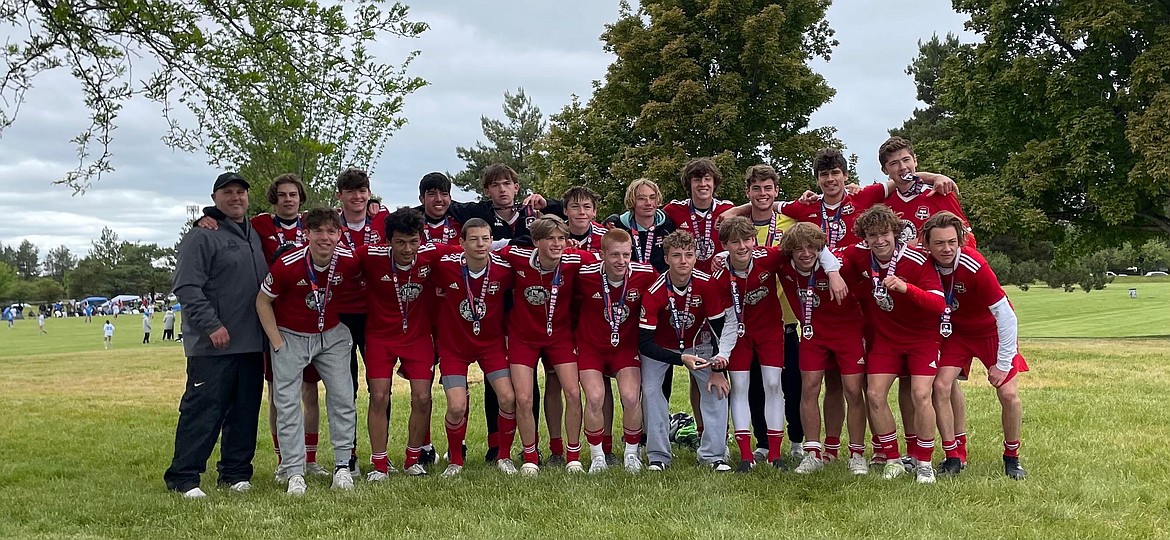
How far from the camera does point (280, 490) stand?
6.05 metres

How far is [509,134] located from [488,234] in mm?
48319

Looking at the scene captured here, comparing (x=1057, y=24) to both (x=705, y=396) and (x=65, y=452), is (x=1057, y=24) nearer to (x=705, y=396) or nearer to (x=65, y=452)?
(x=705, y=396)

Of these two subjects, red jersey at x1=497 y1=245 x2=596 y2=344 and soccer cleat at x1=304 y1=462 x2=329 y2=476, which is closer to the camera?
red jersey at x1=497 y1=245 x2=596 y2=344

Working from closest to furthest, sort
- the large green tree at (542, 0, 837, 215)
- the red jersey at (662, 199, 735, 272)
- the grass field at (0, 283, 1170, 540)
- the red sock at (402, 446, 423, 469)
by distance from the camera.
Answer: the grass field at (0, 283, 1170, 540) → the red sock at (402, 446, 423, 469) → the red jersey at (662, 199, 735, 272) → the large green tree at (542, 0, 837, 215)

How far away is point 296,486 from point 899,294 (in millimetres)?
4349

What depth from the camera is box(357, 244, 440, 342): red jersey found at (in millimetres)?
6176

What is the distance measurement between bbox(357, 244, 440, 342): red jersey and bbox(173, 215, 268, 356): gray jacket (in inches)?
31.5

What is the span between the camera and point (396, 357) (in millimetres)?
6367

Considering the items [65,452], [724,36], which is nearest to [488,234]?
[65,452]

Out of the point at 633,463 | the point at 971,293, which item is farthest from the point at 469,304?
the point at 971,293

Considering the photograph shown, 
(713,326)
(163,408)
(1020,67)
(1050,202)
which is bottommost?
(163,408)

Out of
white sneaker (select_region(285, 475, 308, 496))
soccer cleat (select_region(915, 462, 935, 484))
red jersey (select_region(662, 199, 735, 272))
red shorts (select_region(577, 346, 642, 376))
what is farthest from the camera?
red jersey (select_region(662, 199, 735, 272))

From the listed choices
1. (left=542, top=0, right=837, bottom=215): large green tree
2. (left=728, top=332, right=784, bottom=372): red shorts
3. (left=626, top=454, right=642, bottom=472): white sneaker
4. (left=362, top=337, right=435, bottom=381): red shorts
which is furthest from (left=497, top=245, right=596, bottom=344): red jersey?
(left=542, top=0, right=837, bottom=215): large green tree

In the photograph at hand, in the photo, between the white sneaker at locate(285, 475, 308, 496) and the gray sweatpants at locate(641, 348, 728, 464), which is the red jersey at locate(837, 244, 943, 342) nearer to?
the gray sweatpants at locate(641, 348, 728, 464)
